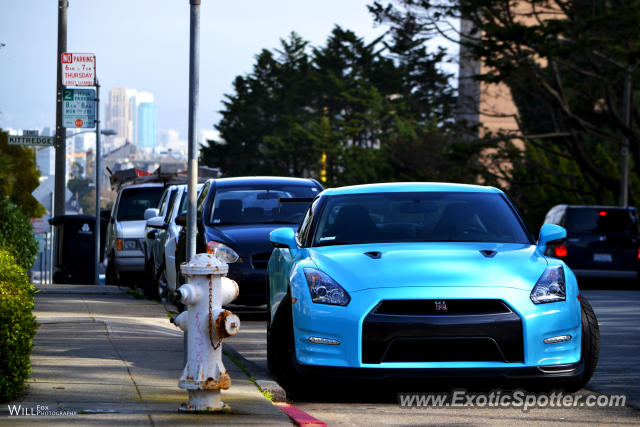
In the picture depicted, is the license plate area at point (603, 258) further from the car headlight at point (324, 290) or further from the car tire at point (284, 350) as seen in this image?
the car headlight at point (324, 290)

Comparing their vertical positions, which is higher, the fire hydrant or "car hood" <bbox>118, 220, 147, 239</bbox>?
the fire hydrant

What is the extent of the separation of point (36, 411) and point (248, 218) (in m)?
8.46

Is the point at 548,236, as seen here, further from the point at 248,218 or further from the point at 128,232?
the point at 128,232

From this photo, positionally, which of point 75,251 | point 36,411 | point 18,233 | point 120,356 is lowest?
point 75,251

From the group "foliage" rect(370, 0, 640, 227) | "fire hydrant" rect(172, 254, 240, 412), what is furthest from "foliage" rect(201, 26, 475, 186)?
"fire hydrant" rect(172, 254, 240, 412)

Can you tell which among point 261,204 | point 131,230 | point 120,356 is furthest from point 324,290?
point 131,230

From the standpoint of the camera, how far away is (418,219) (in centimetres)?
933

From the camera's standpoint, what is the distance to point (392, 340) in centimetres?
762

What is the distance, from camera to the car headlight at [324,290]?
783 cm

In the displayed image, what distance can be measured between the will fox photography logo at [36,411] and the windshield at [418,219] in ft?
9.19

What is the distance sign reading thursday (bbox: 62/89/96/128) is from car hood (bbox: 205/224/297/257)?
37.9 ft

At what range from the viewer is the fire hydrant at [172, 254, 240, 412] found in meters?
6.98

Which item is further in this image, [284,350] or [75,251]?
[75,251]

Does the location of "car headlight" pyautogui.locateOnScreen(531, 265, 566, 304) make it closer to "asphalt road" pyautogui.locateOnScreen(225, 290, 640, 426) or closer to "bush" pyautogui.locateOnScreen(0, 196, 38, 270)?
"asphalt road" pyautogui.locateOnScreen(225, 290, 640, 426)
